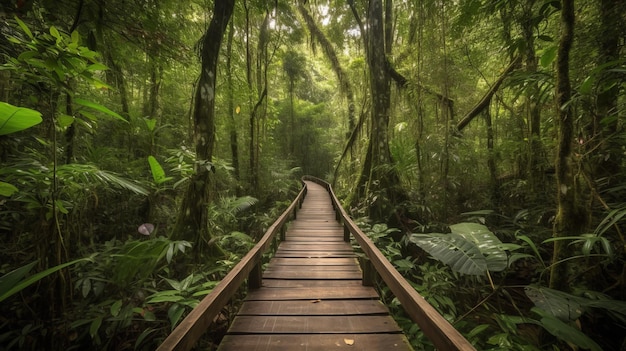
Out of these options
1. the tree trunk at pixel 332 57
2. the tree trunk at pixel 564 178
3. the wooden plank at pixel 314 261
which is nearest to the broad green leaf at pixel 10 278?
the wooden plank at pixel 314 261

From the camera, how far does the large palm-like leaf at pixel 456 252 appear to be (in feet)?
7.45

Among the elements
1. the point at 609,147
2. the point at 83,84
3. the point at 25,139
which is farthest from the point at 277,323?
the point at 83,84

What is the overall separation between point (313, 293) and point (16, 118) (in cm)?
308

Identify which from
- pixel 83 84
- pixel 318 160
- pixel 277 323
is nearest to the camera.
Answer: pixel 277 323

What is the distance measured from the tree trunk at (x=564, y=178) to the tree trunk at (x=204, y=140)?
466 cm

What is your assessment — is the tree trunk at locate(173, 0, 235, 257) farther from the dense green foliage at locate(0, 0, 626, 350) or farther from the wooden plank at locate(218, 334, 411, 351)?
the wooden plank at locate(218, 334, 411, 351)

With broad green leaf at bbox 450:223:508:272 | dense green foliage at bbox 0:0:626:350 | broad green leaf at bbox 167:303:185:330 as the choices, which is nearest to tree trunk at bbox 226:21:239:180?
dense green foliage at bbox 0:0:626:350

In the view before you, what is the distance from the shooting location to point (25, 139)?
10.1 ft

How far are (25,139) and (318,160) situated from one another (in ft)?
64.9

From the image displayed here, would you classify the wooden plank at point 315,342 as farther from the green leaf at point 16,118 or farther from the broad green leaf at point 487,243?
the green leaf at point 16,118

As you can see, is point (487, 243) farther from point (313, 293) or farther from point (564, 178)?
point (313, 293)

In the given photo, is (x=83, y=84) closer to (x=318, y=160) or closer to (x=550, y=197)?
(x=550, y=197)

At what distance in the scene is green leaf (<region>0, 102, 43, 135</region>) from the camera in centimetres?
142

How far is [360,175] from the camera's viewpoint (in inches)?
322
